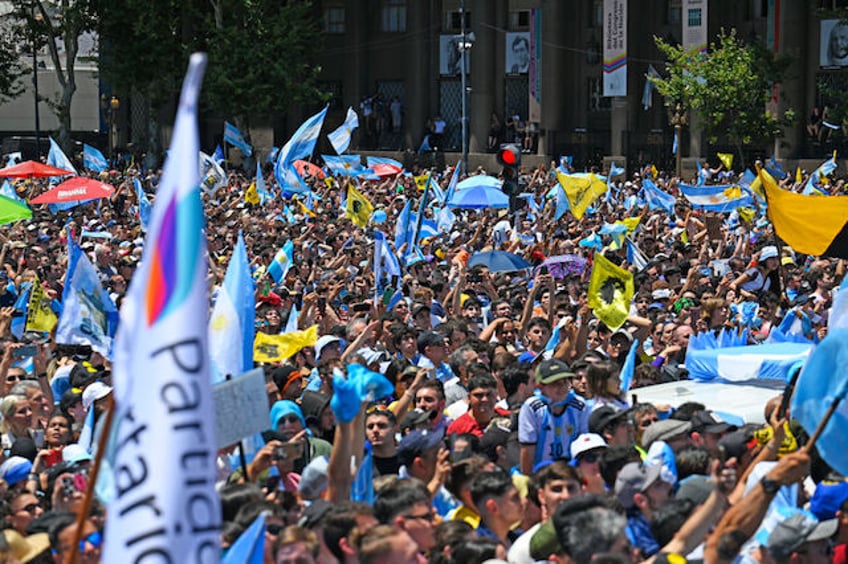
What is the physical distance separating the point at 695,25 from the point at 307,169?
14619mm

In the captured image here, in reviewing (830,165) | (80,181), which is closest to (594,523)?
(80,181)

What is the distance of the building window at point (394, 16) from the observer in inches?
2424

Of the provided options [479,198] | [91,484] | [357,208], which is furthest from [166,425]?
[479,198]

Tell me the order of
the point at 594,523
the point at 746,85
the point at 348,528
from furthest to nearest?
the point at 746,85, the point at 348,528, the point at 594,523

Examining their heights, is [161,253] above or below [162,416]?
above

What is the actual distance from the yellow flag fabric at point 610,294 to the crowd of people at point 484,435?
0.14 m

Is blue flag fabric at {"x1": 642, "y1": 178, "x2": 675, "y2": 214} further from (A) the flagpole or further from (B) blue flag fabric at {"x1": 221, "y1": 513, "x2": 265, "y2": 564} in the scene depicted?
(A) the flagpole

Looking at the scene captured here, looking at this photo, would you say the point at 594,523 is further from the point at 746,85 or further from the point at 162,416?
the point at 746,85

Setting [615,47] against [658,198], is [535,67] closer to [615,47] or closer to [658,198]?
[615,47]

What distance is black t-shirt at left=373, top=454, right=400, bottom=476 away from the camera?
27.1 feet

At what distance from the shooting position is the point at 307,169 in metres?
34.5

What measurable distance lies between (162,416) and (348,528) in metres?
1.84

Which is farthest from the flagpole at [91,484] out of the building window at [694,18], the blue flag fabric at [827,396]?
the building window at [694,18]

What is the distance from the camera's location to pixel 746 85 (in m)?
42.8
